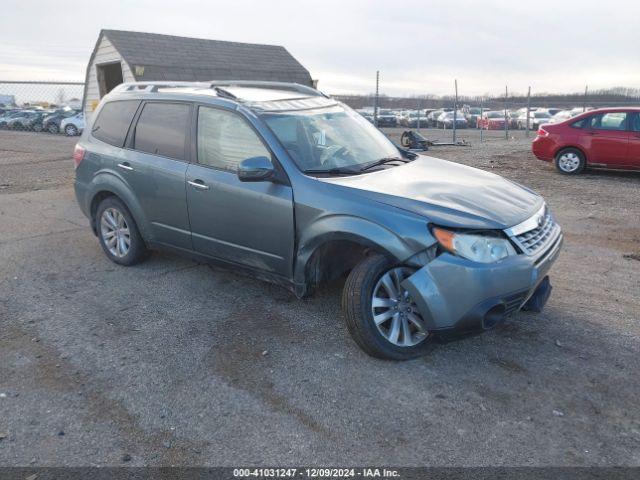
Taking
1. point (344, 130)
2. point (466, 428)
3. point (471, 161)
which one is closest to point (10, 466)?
point (466, 428)

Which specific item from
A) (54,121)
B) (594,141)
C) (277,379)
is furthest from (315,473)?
(54,121)

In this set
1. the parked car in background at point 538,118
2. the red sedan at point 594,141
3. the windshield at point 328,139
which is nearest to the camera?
the windshield at point 328,139

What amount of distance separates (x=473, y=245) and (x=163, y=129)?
300 cm

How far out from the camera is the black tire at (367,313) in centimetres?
359

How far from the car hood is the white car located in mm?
28569

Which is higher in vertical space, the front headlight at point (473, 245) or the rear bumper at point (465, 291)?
the front headlight at point (473, 245)

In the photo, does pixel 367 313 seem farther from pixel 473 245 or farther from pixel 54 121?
pixel 54 121

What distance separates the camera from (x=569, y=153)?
11930 millimetres

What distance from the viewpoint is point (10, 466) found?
2.71 metres

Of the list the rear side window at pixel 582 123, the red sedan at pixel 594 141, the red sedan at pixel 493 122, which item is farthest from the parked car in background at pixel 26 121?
the rear side window at pixel 582 123

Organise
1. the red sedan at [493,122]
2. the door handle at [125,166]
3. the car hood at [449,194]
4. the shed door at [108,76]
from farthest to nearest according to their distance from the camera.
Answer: the red sedan at [493,122] → the shed door at [108,76] → the door handle at [125,166] → the car hood at [449,194]

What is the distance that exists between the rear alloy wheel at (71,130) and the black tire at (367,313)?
2943cm

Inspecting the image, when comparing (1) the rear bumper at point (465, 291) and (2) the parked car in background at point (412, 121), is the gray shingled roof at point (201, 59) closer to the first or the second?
(2) the parked car in background at point (412, 121)

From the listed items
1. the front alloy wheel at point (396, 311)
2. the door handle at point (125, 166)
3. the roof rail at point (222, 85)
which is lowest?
the front alloy wheel at point (396, 311)
